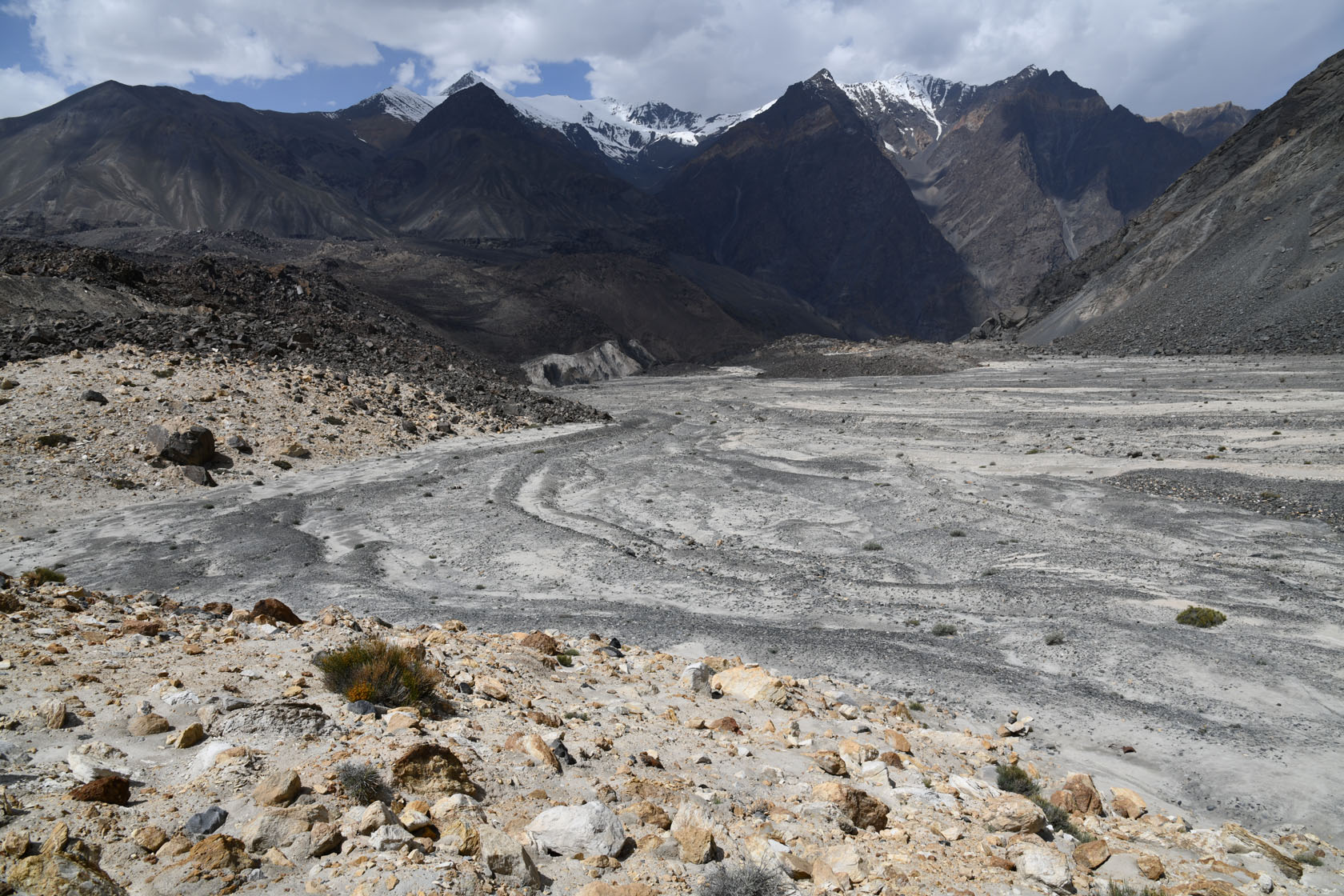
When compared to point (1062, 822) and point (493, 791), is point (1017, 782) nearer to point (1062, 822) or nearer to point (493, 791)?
point (1062, 822)

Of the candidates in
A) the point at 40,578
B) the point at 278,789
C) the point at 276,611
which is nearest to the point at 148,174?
the point at 40,578

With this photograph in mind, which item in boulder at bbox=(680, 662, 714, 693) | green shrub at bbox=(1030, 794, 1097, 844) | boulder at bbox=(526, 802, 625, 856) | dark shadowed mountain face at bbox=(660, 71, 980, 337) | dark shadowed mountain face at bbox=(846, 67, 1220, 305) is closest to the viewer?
boulder at bbox=(526, 802, 625, 856)

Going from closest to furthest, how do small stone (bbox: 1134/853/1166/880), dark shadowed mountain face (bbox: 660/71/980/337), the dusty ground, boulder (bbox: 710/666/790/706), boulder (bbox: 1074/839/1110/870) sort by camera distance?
1. small stone (bbox: 1134/853/1166/880)
2. boulder (bbox: 1074/839/1110/870)
3. boulder (bbox: 710/666/790/706)
4. the dusty ground
5. dark shadowed mountain face (bbox: 660/71/980/337)

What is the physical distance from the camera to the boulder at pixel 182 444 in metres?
22.4

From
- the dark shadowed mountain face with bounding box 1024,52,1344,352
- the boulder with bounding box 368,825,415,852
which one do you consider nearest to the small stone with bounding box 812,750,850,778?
the boulder with bounding box 368,825,415,852

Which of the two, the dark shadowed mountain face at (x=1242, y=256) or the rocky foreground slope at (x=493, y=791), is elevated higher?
the dark shadowed mountain face at (x=1242, y=256)

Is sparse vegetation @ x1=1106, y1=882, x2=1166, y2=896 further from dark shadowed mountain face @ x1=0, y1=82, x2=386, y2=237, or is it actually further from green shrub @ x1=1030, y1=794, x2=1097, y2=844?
dark shadowed mountain face @ x1=0, y1=82, x2=386, y2=237

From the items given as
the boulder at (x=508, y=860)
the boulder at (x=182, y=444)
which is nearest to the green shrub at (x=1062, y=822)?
the boulder at (x=508, y=860)

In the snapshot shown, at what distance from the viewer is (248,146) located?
5349 inches

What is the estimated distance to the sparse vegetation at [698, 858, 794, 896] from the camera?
4.50 metres

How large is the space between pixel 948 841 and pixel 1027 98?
220304 millimetres

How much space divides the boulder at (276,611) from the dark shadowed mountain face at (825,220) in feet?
447

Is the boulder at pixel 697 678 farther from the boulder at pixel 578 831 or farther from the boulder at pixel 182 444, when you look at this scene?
the boulder at pixel 182 444

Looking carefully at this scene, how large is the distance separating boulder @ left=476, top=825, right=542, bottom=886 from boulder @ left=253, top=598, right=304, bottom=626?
5.99 metres
